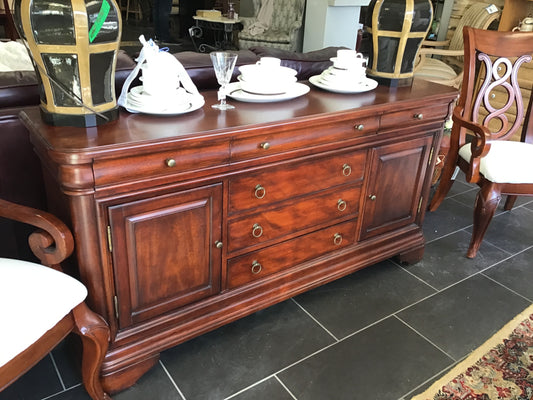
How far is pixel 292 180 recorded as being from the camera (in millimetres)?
1650

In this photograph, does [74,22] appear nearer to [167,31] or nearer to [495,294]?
[495,294]

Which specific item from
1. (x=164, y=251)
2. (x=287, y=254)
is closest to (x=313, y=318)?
(x=287, y=254)

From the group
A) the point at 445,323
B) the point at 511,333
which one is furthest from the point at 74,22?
the point at 511,333

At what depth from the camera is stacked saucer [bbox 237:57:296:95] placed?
164cm

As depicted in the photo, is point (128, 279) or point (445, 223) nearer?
point (128, 279)

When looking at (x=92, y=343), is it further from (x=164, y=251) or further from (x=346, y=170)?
(x=346, y=170)

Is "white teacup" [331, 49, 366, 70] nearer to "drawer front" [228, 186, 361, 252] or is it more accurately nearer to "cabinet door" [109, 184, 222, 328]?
"drawer front" [228, 186, 361, 252]

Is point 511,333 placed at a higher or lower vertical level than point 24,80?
lower

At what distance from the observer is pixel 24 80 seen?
1.51 m

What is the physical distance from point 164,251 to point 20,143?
601 mm

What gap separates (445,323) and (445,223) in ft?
2.99

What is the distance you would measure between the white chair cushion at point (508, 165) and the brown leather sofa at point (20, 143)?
1340mm

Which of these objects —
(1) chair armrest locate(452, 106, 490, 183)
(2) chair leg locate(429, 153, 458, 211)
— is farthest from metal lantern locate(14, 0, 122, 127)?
(2) chair leg locate(429, 153, 458, 211)

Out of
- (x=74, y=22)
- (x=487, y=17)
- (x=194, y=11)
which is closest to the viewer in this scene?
(x=74, y=22)
